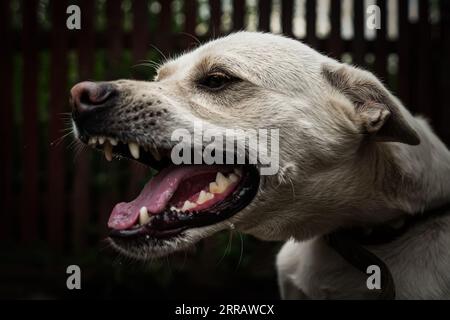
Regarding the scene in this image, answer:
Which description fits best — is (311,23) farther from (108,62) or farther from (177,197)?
(177,197)

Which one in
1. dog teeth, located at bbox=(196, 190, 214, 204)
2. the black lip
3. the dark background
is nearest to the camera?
the black lip

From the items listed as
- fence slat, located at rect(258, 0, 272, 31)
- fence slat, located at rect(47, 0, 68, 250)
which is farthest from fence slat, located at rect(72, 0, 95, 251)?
fence slat, located at rect(258, 0, 272, 31)

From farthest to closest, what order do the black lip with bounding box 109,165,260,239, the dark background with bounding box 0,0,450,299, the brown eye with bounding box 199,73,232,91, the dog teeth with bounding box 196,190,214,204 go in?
1. the dark background with bounding box 0,0,450,299
2. the brown eye with bounding box 199,73,232,91
3. the dog teeth with bounding box 196,190,214,204
4. the black lip with bounding box 109,165,260,239

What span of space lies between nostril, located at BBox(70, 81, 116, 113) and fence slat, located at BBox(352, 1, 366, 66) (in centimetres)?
323

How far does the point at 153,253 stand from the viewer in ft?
7.25

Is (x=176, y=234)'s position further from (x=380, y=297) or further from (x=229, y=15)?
(x=229, y=15)

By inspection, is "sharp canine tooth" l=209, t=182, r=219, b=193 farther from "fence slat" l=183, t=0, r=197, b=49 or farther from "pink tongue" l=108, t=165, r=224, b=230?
"fence slat" l=183, t=0, r=197, b=49

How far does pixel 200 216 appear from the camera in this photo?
228 centimetres

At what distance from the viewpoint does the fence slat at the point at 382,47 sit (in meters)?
5.03

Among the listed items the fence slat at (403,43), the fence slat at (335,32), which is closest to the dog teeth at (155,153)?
the fence slat at (335,32)

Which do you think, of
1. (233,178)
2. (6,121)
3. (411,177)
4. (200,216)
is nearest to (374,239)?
(411,177)

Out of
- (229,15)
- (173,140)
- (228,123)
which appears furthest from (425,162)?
(229,15)

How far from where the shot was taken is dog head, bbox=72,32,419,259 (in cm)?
229

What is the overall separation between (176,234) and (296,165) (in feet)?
1.91
